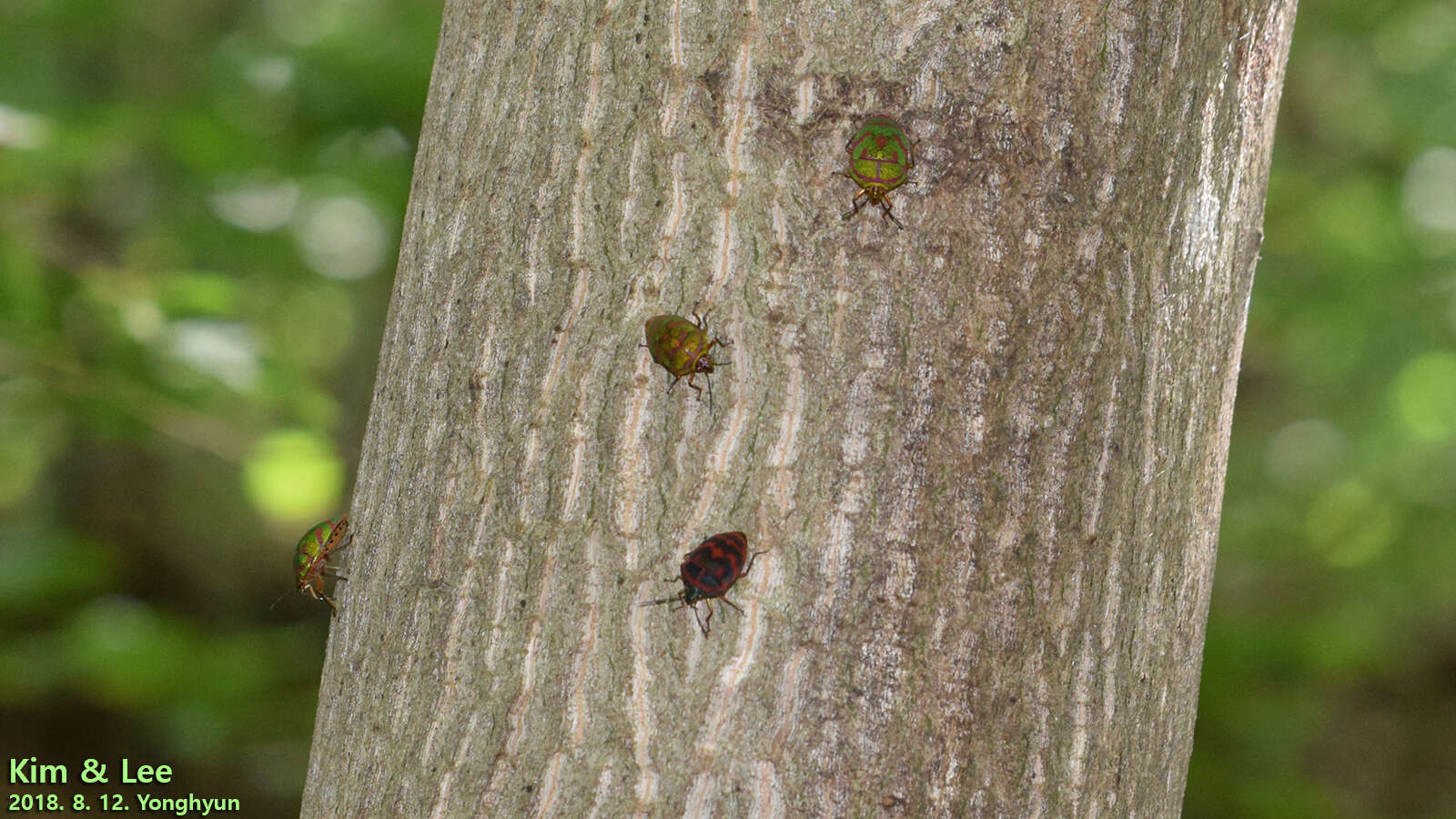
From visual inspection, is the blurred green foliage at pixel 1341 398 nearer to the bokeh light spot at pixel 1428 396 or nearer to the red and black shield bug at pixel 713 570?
the bokeh light spot at pixel 1428 396

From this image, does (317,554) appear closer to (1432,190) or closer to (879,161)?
(879,161)

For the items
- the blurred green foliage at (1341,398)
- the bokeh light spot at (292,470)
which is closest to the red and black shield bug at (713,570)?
the bokeh light spot at (292,470)

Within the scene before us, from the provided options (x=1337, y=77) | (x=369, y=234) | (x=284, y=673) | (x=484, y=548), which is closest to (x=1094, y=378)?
(x=484, y=548)

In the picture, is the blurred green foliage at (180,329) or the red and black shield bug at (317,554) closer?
the red and black shield bug at (317,554)

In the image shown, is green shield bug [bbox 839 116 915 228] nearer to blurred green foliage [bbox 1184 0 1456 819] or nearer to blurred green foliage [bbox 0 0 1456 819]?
blurred green foliage [bbox 0 0 1456 819]

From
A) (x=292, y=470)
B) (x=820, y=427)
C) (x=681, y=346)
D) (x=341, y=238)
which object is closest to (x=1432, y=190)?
(x=292, y=470)

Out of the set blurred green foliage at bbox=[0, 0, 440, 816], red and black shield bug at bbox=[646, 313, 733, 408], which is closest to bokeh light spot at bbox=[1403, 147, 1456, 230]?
blurred green foliage at bbox=[0, 0, 440, 816]

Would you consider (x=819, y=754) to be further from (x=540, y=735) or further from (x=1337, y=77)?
(x=1337, y=77)
